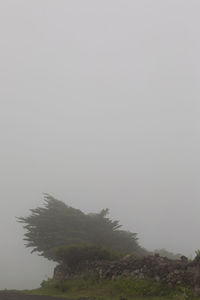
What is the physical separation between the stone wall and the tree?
5.22m

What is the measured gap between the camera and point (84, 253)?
17.6 meters

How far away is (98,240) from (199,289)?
43.0 ft

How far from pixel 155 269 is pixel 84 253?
4.73 meters

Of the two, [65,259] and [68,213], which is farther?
[68,213]

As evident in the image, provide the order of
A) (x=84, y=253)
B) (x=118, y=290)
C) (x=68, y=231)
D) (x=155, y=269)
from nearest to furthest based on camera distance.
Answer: (x=155, y=269) < (x=118, y=290) < (x=84, y=253) < (x=68, y=231)

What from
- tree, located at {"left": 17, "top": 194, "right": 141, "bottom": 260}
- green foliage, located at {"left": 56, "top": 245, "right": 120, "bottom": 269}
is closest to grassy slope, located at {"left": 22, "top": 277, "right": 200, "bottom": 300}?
green foliage, located at {"left": 56, "top": 245, "right": 120, "bottom": 269}

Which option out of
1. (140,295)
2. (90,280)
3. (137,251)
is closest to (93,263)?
(90,280)

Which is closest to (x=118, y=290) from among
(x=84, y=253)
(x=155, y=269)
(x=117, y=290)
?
(x=117, y=290)

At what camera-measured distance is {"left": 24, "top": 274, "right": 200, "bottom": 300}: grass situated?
12.7m

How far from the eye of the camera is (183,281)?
509 inches

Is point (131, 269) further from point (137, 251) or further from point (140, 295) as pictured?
point (137, 251)

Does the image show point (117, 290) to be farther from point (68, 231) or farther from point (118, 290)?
point (68, 231)

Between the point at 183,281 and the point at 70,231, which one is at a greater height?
the point at 70,231

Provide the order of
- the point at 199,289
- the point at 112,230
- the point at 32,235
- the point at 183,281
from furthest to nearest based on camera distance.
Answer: the point at 112,230, the point at 32,235, the point at 183,281, the point at 199,289
